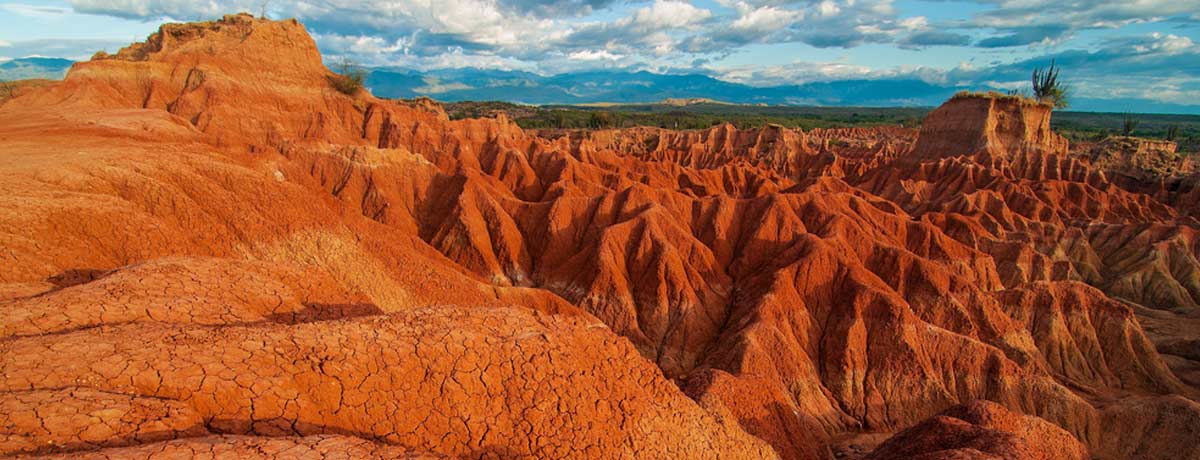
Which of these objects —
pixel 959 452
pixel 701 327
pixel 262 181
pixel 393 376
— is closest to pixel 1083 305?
pixel 701 327

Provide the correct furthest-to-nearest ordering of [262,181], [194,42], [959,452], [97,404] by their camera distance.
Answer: [194,42] < [262,181] < [959,452] < [97,404]

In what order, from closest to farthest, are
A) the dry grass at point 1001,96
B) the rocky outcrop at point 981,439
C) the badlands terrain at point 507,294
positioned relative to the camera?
the badlands terrain at point 507,294
the rocky outcrop at point 981,439
the dry grass at point 1001,96

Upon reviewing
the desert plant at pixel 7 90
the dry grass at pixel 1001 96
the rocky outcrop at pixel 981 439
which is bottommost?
the rocky outcrop at pixel 981 439

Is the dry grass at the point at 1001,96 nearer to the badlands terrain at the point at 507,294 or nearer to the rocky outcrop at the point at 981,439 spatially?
the badlands terrain at the point at 507,294

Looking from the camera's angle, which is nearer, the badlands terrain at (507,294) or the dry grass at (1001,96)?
the badlands terrain at (507,294)

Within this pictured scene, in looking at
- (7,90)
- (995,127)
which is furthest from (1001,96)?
(7,90)

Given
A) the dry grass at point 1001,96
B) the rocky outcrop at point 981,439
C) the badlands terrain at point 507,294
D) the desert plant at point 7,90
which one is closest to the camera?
the badlands terrain at point 507,294

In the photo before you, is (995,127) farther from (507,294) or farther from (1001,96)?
(507,294)

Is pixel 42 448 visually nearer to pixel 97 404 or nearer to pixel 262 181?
pixel 97 404

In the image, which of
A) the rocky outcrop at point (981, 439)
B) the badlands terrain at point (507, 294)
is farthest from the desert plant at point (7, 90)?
the rocky outcrop at point (981, 439)
